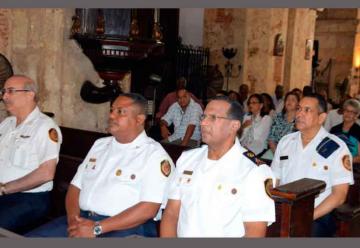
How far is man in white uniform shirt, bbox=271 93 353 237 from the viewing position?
3.64m

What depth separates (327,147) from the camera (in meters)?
3.76

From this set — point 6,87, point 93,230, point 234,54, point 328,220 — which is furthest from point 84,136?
point 234,54

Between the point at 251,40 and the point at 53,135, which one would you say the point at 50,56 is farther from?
the point at 251,40

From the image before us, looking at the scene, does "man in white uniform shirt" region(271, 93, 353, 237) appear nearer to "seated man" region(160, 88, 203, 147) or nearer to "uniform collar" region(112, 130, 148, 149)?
"uniform collar" region(112, 130, 148, 149)

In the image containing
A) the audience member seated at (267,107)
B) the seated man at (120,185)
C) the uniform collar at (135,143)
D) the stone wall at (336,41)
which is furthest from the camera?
the stone wall at (336,41)

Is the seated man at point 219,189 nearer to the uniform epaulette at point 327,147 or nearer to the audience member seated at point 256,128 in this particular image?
the uniform epaulette at point 327,147

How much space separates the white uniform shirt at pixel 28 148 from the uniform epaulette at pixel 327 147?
1.82m

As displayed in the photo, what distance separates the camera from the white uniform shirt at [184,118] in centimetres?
713

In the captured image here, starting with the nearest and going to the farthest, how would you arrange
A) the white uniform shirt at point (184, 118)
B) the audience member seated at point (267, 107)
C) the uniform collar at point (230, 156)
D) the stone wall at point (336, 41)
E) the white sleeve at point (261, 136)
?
the uniform collar at point (230, 156)
the white sleeve at point (261, 136)
the audience member seated at point (267, 107)
the white uniform shirt at point (184, 118)
the stone wall at point (336, 41)

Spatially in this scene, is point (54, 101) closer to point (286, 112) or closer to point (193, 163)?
point (286, 112)

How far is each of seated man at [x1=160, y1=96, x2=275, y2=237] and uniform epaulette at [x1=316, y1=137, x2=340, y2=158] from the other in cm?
98

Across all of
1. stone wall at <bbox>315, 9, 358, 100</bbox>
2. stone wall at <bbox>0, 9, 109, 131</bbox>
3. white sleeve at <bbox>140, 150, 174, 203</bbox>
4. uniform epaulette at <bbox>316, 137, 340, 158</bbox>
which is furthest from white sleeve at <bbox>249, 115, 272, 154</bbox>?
stone wall at <bbox>315, 9, 358, 100</bbox>

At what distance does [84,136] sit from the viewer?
489 cm

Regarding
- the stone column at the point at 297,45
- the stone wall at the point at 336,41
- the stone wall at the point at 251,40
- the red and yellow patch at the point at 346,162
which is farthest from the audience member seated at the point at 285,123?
the stone wall at the point at 336,41
